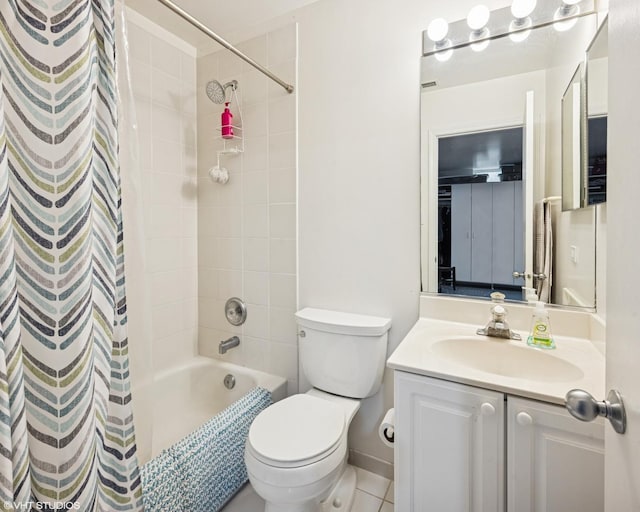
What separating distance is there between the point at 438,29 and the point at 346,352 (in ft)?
4.76

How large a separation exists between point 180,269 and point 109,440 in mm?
1313

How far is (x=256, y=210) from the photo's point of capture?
6.06ft

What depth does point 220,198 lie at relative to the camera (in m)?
1.98

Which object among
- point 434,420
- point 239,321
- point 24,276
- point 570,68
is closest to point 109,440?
point 24,276

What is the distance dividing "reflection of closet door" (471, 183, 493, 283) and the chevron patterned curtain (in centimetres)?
134

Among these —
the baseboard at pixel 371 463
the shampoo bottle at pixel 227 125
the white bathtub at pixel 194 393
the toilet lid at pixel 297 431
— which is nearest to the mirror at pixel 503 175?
the toilet lid at pixel 297 431

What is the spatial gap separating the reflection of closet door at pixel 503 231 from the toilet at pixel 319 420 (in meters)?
0.53

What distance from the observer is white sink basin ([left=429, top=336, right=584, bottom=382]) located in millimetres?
1094

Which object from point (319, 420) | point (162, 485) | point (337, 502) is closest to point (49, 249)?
point (162, 485)

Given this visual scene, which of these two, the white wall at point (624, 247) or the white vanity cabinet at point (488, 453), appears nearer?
the white wall at point (624, 247)

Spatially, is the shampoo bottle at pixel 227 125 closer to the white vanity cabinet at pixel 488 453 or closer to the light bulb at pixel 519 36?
the light bulb at pixel 519 36

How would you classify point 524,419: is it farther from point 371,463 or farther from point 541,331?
point 371,463

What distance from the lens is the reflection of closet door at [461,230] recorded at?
1.39m

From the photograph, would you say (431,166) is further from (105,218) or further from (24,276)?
(24,276)
